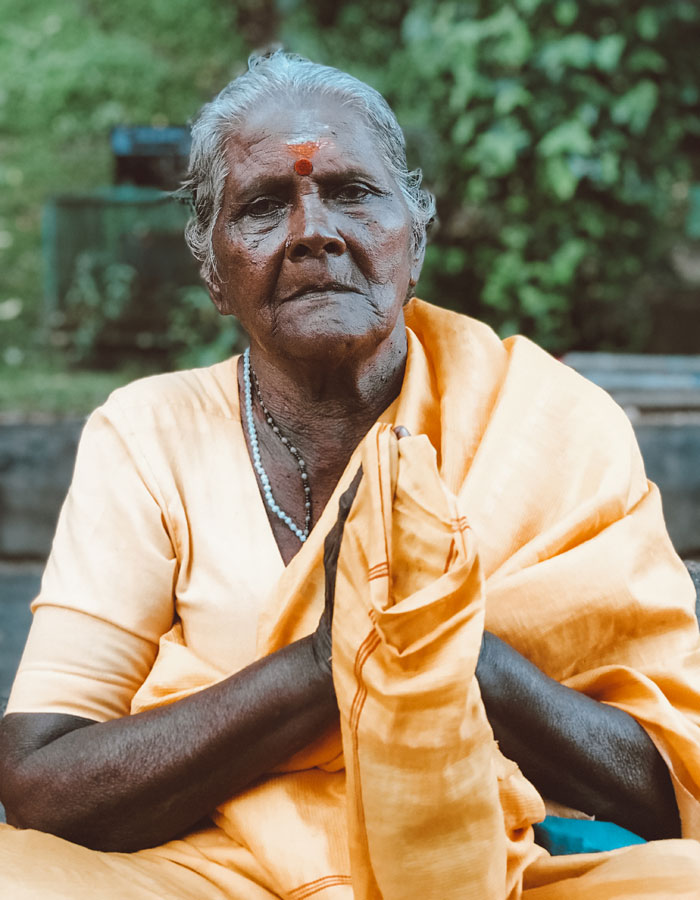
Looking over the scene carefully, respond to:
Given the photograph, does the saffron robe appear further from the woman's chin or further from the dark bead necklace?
the woman's chin

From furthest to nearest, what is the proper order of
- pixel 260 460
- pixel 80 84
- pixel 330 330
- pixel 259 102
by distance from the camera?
pixel 80 84 → pixel 260 460 → pixel 259 102 → pixel 330 330

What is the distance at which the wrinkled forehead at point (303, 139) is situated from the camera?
186 centimetres

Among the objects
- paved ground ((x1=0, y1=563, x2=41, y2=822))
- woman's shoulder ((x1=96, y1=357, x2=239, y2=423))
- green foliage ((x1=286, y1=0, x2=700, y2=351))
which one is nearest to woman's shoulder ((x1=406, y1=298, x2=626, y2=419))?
woman's shoulder ((x1=96, y1=357, x2=239, y2=423))

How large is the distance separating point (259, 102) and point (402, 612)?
1026 millimetres

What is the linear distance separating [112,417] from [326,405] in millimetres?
399

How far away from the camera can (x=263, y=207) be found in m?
1.93

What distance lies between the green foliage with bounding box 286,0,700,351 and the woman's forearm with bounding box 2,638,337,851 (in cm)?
419

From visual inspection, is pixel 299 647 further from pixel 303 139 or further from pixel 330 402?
pixel 303 139

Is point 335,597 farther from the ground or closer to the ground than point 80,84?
farther from the ground

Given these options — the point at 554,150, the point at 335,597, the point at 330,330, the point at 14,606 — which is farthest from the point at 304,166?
→ the point at 554,150

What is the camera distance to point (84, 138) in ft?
25.9

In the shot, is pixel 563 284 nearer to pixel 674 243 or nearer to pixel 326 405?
pixel 674 243

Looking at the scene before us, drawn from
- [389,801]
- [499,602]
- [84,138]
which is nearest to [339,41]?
[84,138]

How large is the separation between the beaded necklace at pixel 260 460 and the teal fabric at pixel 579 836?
0.64 m
